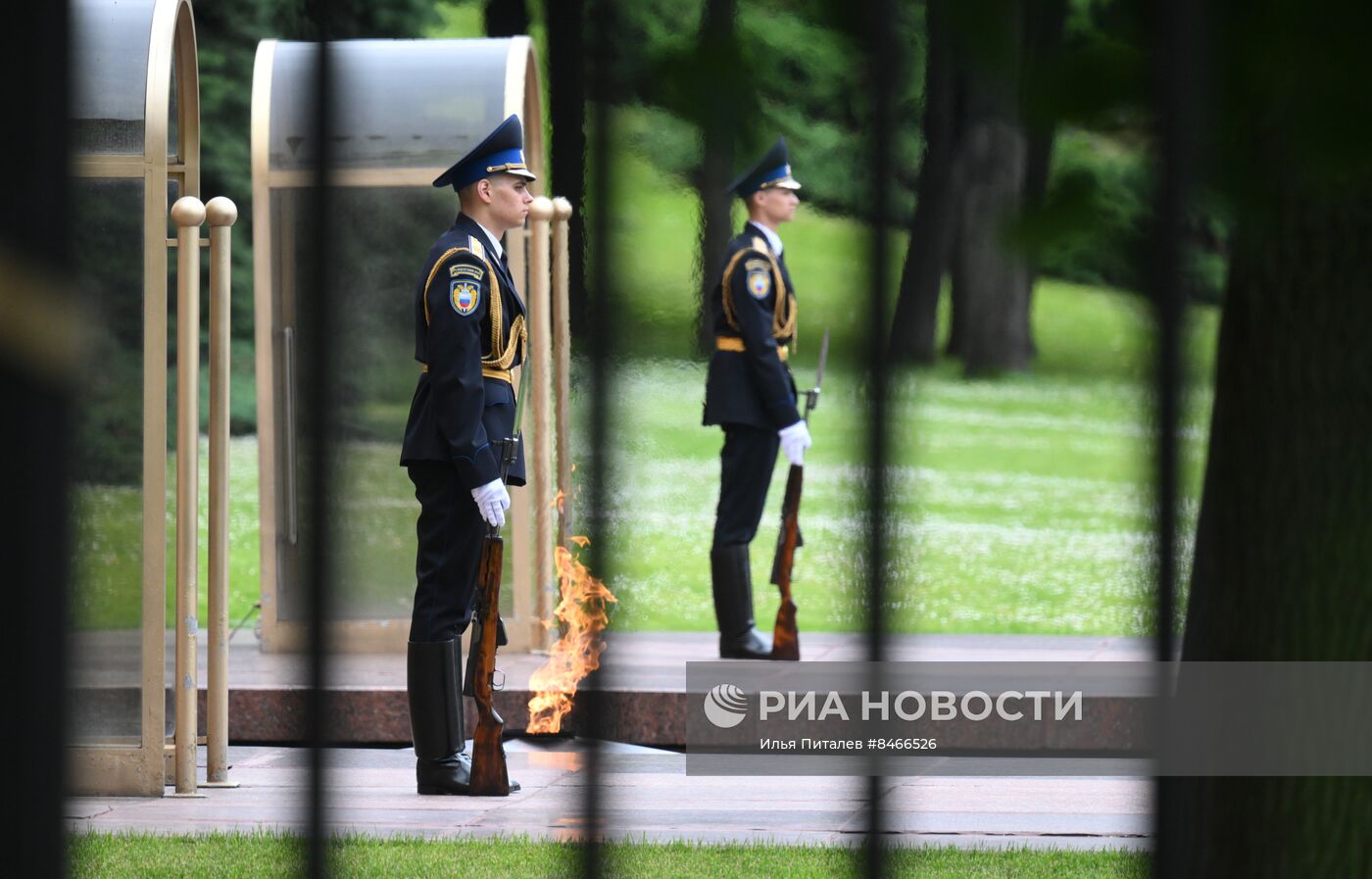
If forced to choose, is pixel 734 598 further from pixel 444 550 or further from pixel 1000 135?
pixel 1000 135

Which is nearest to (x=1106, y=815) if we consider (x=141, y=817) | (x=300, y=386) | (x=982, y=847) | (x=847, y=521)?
(x=982, y=847)

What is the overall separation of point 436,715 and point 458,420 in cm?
70

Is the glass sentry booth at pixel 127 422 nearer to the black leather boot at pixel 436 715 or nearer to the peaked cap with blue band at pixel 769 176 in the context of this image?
the black leather boot at pixel 436 715

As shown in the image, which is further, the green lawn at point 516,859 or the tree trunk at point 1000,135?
the green lawn at point 516,859

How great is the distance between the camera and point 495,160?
493 cm

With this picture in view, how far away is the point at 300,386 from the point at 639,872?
Answer: 3.18 m

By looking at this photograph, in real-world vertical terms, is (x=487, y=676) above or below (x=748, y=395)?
below

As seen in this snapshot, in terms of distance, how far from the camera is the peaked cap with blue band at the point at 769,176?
7.11 ft

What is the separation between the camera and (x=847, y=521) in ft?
44.2

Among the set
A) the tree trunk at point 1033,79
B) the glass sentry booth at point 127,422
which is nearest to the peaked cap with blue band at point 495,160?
the glass sentry booth at point 127,422

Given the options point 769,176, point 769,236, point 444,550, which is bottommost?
point 444,550

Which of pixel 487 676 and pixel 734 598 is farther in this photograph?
pixel 734 598

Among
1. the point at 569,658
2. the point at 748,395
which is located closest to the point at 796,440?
the point at 748,395

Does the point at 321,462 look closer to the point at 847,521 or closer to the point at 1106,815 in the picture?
the point at 1106,815
